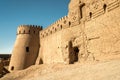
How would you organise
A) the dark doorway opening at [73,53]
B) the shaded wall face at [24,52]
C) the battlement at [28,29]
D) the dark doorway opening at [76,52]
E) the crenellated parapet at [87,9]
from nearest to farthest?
1. the crenellated parapet at [87,9]
2. the dark doorway opening at [73,53]
3. the dark doorway opening at [76,52]
4. the shaded wall face at [24,52]
5. the battlement at [28,29]

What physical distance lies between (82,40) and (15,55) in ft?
47.8

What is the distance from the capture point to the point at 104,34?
42.2ft

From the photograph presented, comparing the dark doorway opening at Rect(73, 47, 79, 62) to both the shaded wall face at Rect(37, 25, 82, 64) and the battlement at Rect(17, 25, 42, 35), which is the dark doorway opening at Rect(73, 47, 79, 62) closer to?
the shaded wall face at Rect(37, 25, 82, 64)

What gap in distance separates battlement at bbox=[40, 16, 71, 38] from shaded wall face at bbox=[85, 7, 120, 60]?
159 inches

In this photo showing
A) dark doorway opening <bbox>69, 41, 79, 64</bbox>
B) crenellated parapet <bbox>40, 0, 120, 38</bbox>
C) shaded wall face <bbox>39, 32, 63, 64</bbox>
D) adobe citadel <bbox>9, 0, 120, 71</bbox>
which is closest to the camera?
adobe citadel <bbox>9, 0, 120, 71</bbox>

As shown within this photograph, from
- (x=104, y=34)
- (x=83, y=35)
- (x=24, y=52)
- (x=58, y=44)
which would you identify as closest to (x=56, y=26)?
(x=58, y=44)

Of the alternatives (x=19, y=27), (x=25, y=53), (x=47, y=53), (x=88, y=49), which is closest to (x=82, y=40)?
(x=88, y=49)

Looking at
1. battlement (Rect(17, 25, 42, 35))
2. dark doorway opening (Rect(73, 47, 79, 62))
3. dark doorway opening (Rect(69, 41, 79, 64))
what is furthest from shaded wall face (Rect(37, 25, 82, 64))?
battlement (Rect(17, 25, 42, 35))

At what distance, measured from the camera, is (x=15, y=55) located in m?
27.3

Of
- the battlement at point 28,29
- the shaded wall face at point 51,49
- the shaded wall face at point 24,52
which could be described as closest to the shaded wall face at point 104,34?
the shaded wall face at point 51,49

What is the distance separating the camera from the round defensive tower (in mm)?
26734

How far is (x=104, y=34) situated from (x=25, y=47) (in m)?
16.8

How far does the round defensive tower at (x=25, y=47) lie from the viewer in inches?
1053

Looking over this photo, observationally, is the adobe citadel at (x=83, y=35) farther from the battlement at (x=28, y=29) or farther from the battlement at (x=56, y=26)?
the battlement at (x=28, y=29)
